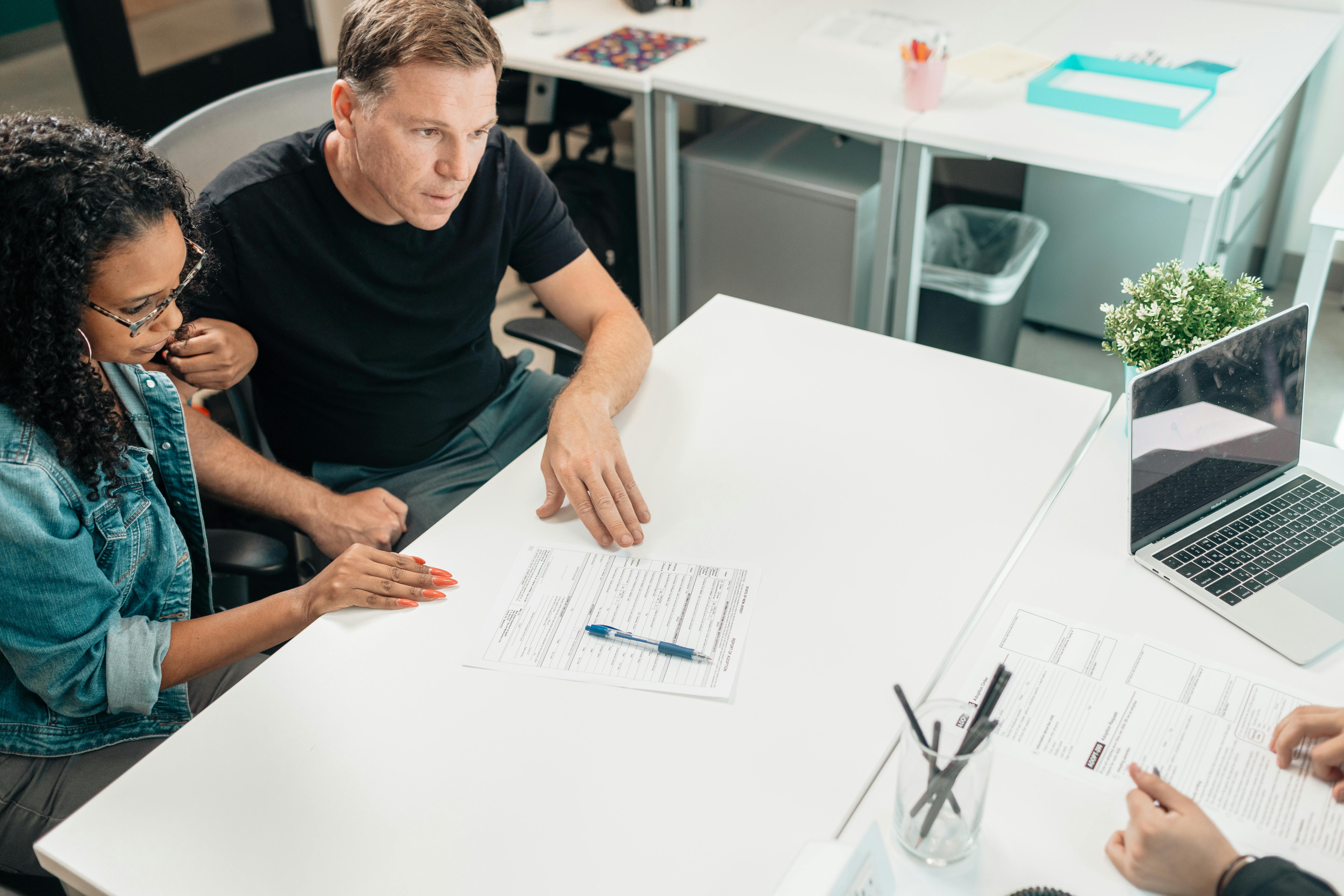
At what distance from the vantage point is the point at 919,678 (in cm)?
108

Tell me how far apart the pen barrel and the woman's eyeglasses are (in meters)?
0.67

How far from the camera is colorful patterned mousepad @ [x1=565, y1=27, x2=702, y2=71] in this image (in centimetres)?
256

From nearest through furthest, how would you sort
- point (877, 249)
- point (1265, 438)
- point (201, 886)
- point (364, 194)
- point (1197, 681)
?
point (201, 886), point (1197, 681), point (1265, 438), point (364, 194), point (877, 249)

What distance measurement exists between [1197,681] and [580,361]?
37.1 inches

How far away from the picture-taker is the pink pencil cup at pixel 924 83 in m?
2.21

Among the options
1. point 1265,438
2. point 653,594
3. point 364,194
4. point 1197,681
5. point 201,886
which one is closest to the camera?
point 201,886

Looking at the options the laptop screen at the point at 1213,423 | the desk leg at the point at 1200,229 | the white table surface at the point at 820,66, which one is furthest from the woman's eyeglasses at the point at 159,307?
the desk leg at the point at 1200,229

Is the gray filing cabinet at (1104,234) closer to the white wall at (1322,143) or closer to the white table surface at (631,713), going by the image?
the white wall at (1322,143)

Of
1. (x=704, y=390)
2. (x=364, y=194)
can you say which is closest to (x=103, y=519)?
(x=364, y=194)

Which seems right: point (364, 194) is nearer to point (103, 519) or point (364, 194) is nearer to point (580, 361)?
point (580, 361)

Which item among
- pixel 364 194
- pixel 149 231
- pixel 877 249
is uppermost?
pixel 149 231

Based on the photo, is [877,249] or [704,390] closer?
[704,390]

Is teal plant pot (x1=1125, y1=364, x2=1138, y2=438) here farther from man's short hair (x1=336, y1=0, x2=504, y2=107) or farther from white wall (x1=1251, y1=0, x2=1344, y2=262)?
white wall (x1=1251, y1=0, x2=1344, y2=262)

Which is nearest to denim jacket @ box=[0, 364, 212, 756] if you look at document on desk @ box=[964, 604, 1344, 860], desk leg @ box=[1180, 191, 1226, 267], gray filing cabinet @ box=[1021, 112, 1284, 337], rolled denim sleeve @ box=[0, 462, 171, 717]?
rolled denim sleeve @ box=[0, 462, 171, 717]
